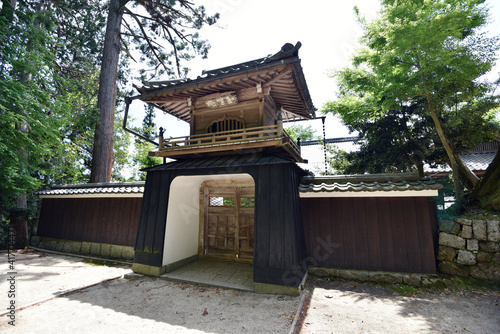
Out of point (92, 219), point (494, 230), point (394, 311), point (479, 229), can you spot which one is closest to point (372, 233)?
point (394, 311)

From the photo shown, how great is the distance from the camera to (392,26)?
7.34 m

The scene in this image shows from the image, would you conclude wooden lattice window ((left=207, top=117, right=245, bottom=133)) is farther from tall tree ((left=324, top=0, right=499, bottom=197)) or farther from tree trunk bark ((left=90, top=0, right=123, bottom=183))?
tree trunk bark ((left=90, top=0, right=123, bottom=183))

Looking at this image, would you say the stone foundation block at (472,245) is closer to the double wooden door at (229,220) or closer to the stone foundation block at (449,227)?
the stone foundation block at (449,227)

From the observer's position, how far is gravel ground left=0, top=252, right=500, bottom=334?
376 centimetres

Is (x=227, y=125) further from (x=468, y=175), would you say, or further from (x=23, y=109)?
(x=468, y=175)

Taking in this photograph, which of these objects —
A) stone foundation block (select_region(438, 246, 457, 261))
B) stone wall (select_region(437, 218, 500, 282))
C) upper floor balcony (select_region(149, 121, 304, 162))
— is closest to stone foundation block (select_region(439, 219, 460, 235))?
stone wall (select_region(437, 218, 500, 282))

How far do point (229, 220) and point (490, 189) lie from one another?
8.86 meters

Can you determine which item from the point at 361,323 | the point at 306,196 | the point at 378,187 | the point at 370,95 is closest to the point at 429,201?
the point at 378,187

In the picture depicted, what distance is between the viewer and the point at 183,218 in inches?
296

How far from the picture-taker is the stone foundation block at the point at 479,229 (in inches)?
218

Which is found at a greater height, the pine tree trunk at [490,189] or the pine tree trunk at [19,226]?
the pine tree trunk at [490,189]

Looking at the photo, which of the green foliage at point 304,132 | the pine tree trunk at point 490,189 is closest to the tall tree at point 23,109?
the pine tree trunk at point 490,189

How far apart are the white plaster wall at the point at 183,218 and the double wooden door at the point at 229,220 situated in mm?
341

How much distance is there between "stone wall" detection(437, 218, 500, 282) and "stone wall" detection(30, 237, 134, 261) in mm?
10719
